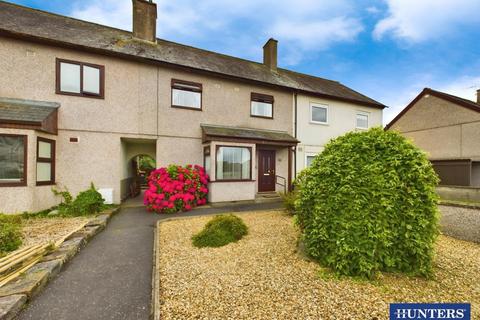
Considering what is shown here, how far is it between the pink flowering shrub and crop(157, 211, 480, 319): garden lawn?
11.5ft

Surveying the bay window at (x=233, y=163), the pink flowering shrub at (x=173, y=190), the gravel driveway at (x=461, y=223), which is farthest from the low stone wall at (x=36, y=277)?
the gravel driveway at (x=461, y=223)

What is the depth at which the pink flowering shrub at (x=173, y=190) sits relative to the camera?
7.88 meters

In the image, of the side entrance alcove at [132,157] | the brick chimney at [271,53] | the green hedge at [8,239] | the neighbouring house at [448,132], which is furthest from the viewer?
the brick chimney at [271,53]

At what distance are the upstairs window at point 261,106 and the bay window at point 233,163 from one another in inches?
106

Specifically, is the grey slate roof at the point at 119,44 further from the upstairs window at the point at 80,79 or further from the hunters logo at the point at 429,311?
the hunters logo at the point at 429,311

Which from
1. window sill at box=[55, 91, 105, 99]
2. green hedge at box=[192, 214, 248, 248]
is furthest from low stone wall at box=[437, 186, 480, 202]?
window sill at box=[55, 91, 105, 99]

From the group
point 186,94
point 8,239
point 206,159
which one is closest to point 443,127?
point 206,159

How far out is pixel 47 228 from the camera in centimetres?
539

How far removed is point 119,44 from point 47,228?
26.7 feet

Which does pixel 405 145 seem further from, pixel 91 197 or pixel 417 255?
pixel 91 197

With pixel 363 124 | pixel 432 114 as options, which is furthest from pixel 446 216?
pixel 432 114

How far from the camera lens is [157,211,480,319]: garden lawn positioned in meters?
2.50

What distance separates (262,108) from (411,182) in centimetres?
943

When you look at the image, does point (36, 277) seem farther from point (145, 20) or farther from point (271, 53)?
point (271, 53)
